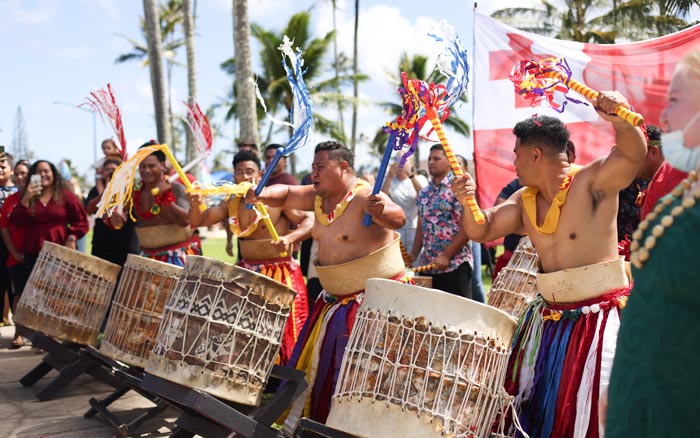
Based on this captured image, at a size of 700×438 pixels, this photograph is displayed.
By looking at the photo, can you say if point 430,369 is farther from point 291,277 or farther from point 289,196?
point 291,277

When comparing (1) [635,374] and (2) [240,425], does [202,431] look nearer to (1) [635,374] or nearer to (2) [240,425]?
(2) [240,425]

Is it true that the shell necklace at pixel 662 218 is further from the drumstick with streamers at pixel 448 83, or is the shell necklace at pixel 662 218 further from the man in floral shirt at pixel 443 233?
the man in floral shirt at pixel 443 233

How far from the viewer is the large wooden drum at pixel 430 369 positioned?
10.7 feet

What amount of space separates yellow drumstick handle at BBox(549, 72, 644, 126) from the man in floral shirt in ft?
10.0

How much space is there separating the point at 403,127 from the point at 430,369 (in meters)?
1.64

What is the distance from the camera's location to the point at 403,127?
14.4 ft

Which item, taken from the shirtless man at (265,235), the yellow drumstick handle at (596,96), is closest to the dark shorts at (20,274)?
the shirtless man at (265,235)

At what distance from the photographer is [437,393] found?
326 cm

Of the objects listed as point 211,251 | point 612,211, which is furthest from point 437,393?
point 211,251

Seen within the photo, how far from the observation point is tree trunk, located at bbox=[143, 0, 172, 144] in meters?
14.2

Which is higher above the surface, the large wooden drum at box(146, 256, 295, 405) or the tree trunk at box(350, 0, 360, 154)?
the tree trunk at box(350, 0, 360, 154)

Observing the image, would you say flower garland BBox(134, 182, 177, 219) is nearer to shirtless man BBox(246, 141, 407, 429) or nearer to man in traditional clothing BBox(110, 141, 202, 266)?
A: man in traditional clothing BBox(110, 141, 202, 266)

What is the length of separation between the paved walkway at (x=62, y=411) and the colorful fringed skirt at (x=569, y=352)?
253 centimetres

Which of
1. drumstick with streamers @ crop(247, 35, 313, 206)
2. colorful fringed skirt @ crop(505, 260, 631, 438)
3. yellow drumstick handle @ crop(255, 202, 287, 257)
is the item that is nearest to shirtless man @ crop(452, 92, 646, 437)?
colorful fringed skirt @ crop(505, 260, 631, 438)
